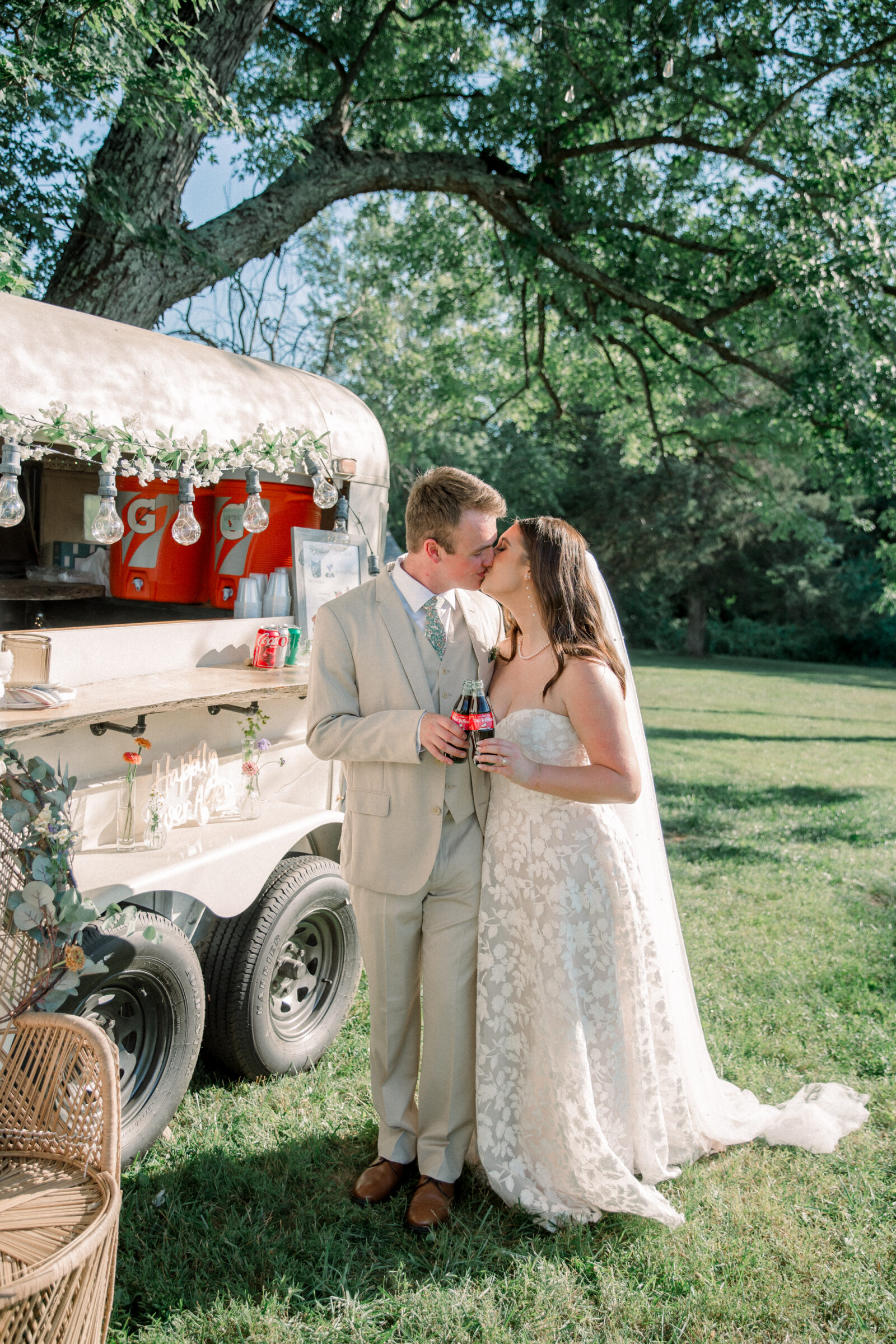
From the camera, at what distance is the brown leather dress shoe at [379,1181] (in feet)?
10.2

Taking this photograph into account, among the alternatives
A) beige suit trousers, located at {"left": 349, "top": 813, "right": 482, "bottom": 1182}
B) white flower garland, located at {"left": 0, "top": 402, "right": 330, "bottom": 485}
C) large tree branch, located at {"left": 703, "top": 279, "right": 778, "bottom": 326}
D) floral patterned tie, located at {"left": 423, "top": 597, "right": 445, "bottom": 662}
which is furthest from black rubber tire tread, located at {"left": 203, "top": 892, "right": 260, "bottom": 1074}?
large tree branch, located at {"left": 703, "top": 279, "right": 778, "bottom": 326}

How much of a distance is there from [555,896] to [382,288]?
12.2 metres

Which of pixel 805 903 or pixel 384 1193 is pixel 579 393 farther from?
pixel 384 1193

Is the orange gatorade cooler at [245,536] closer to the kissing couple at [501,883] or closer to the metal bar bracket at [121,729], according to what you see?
the metal bar bracket at [121,729]

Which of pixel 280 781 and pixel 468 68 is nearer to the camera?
pixel 280 781

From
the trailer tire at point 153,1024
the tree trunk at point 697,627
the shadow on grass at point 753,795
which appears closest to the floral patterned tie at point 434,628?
the trailer tire at point 153,1024

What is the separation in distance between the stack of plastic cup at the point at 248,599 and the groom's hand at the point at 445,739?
5.50 ft

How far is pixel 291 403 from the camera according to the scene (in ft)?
13.1

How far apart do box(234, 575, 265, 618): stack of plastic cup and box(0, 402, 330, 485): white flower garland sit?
505 mm

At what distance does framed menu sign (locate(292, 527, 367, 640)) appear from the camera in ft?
14.0

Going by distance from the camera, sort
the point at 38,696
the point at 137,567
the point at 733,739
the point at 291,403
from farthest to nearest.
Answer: the point at 733,739, the point at 137,567, the point at 291,403, the point at 38,696

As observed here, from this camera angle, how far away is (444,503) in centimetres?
293

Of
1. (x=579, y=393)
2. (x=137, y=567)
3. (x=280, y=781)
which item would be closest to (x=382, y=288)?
(x=579, y=393)

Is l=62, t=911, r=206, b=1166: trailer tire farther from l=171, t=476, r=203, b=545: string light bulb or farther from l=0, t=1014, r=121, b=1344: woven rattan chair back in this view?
l=171, t=476, r=203, b=545: string light bulb
